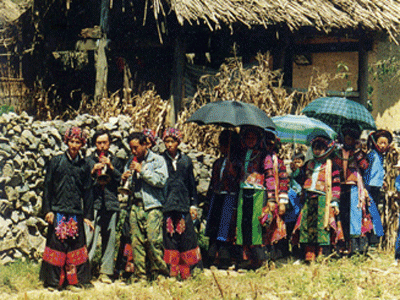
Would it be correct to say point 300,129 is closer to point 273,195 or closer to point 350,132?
point 350,132

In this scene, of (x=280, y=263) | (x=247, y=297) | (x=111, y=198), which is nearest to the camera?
(x=247, y=297)

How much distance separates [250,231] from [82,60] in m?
6.08

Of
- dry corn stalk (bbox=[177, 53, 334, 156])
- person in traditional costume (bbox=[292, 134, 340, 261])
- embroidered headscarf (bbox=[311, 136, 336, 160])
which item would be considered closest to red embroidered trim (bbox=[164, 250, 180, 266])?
person in traditional costume (bbox=[292, 134, 340, 261])

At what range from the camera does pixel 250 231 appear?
22.8 ft

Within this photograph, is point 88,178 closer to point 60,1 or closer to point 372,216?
point 372,216

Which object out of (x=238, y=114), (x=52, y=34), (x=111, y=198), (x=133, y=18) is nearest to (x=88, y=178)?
(x=111, y=198)

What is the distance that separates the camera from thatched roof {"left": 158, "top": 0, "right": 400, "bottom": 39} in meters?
9.47

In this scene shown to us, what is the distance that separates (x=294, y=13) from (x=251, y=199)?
4639 millimetres

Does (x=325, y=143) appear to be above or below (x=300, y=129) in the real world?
below

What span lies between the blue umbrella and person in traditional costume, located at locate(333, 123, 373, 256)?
1.05 ft

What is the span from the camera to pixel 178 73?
408 inches

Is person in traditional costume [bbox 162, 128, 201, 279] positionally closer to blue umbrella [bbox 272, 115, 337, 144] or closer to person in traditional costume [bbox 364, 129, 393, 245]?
blue umbrella [bbox 272, 115, 337, 144]

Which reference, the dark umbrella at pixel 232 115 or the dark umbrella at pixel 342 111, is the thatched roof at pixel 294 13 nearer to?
the dark umbrella at pixel 342 111

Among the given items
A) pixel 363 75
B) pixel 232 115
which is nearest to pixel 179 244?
pixel 232 115
